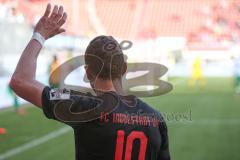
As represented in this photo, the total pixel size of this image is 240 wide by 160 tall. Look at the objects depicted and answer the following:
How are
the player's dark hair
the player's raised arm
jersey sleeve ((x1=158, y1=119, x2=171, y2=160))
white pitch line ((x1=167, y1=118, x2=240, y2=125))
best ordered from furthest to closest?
white pitch line ((x1=167, y1=118, x2=240, y2=125))
jersey sleeve ((x1=158, y1=119, x2=171, y2=160))
the player's dark hair
the player's raised arm

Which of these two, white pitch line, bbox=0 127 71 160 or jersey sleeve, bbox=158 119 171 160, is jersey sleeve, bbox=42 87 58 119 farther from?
white pitch line, bbox=0 127 71 160

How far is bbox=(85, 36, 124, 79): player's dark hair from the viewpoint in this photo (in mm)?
1521

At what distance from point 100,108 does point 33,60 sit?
0.84 feet

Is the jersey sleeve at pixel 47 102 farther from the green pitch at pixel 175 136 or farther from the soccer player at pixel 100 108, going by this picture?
the green pitch at pixel 175 136

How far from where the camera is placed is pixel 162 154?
1651 millimetres

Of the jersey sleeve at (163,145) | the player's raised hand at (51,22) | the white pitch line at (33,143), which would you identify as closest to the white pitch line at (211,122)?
the white pitch line at (33,143)

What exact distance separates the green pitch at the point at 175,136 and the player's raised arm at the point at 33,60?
297 cm

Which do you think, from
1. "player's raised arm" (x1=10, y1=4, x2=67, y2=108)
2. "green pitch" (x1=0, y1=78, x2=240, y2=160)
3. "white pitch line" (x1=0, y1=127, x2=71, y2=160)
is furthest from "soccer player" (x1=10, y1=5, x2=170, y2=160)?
"white pitch line" (x1=0, y1=127, x2=71, y2=160)

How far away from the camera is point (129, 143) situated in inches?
61.6

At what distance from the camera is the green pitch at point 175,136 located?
20.3 ft

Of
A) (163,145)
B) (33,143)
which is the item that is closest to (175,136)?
(33,143)

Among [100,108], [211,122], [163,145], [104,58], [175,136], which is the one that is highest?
[104,58]

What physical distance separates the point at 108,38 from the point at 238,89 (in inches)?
547

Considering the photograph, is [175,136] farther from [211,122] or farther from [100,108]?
[100,108]
